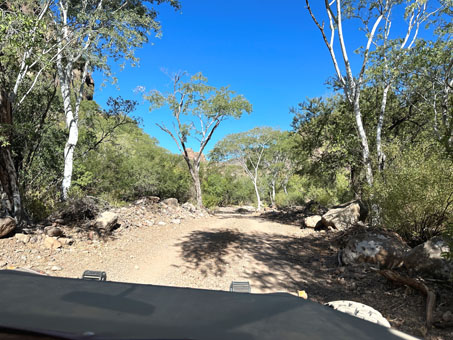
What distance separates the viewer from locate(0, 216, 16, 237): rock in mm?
5497

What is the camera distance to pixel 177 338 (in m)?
0.70

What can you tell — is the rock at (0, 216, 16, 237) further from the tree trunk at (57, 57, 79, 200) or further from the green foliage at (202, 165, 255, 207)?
the green foliage at (202, 165, 255, 207)

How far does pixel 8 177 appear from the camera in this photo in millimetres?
6371

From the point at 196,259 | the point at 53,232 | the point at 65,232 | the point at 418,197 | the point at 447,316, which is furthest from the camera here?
the point at 65,232

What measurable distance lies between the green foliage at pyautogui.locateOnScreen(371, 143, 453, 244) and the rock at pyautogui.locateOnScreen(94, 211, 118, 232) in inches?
286

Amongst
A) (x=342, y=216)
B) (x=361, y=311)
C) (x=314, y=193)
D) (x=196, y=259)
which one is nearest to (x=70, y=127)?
(x=196, y=259)

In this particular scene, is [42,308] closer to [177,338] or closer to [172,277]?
[177,338]

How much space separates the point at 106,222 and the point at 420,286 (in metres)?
7.33

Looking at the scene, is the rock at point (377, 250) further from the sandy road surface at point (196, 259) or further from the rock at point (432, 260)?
the sandy road surface at point (196, 259)

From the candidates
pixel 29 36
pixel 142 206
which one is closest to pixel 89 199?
pixel 142 206

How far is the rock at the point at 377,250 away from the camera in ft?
14.8

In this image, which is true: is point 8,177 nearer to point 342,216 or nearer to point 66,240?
point 66,240

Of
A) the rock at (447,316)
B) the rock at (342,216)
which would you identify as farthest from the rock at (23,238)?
the rock at (342,216)

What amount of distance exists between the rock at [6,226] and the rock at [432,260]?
7776mm
